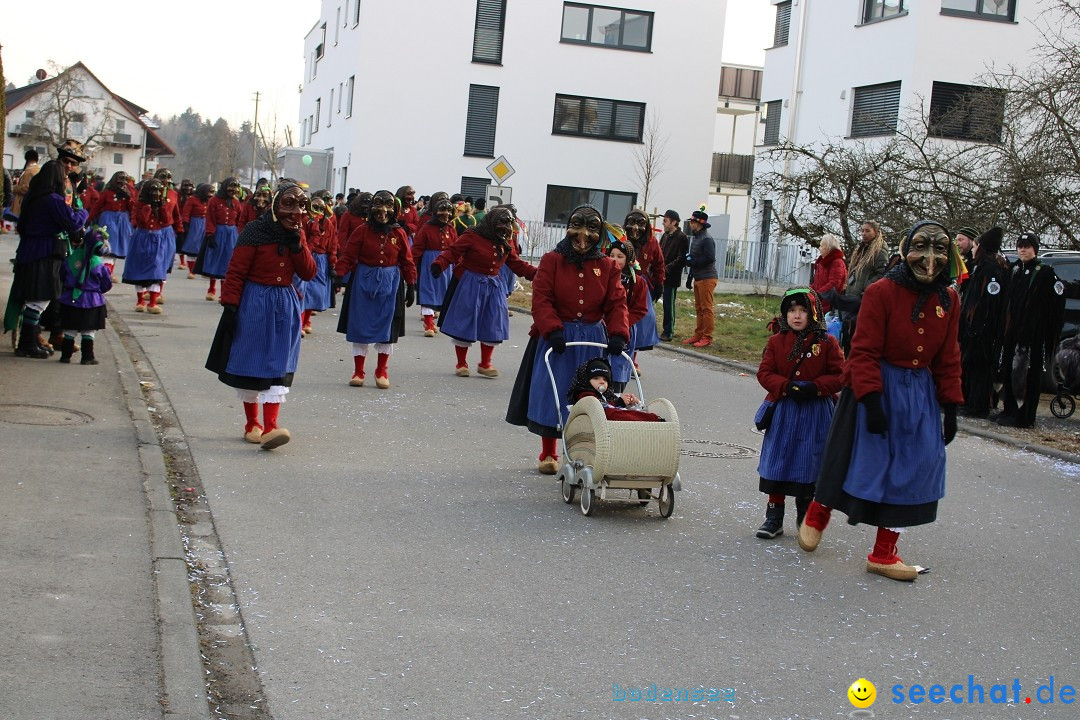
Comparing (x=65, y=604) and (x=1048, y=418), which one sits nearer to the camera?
(x=65, y=604)

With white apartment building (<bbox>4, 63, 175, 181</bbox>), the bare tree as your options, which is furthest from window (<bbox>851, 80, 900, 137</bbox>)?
white apartment building (<bbox>4, 63, 175, 181</bbox>)

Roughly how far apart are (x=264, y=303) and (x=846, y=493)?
14.9 ft

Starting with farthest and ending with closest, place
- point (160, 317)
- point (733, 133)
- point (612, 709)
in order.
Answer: point (733, 133)
point (160, 317)
point (612, 709)

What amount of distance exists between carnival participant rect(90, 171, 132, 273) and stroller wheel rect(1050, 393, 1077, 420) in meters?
11.4

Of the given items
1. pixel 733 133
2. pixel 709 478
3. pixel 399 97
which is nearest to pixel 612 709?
pixel 709 478

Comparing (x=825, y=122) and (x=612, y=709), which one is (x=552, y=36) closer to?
(x=825, y=122)

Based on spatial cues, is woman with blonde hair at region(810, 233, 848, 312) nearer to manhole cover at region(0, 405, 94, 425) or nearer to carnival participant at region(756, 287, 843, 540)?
carnival participant at region(756, 287, 843, 540)

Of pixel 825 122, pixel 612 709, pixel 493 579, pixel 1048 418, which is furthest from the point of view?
pixel 825 122

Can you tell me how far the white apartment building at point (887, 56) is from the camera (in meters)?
32.9

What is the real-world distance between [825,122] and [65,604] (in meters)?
33.3

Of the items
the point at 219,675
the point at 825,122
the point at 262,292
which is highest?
the point at 825,122

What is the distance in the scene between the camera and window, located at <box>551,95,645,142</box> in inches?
1769

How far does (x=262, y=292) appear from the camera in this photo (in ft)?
31.5

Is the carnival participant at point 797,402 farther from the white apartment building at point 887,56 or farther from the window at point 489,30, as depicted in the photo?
the window at point 489,30
